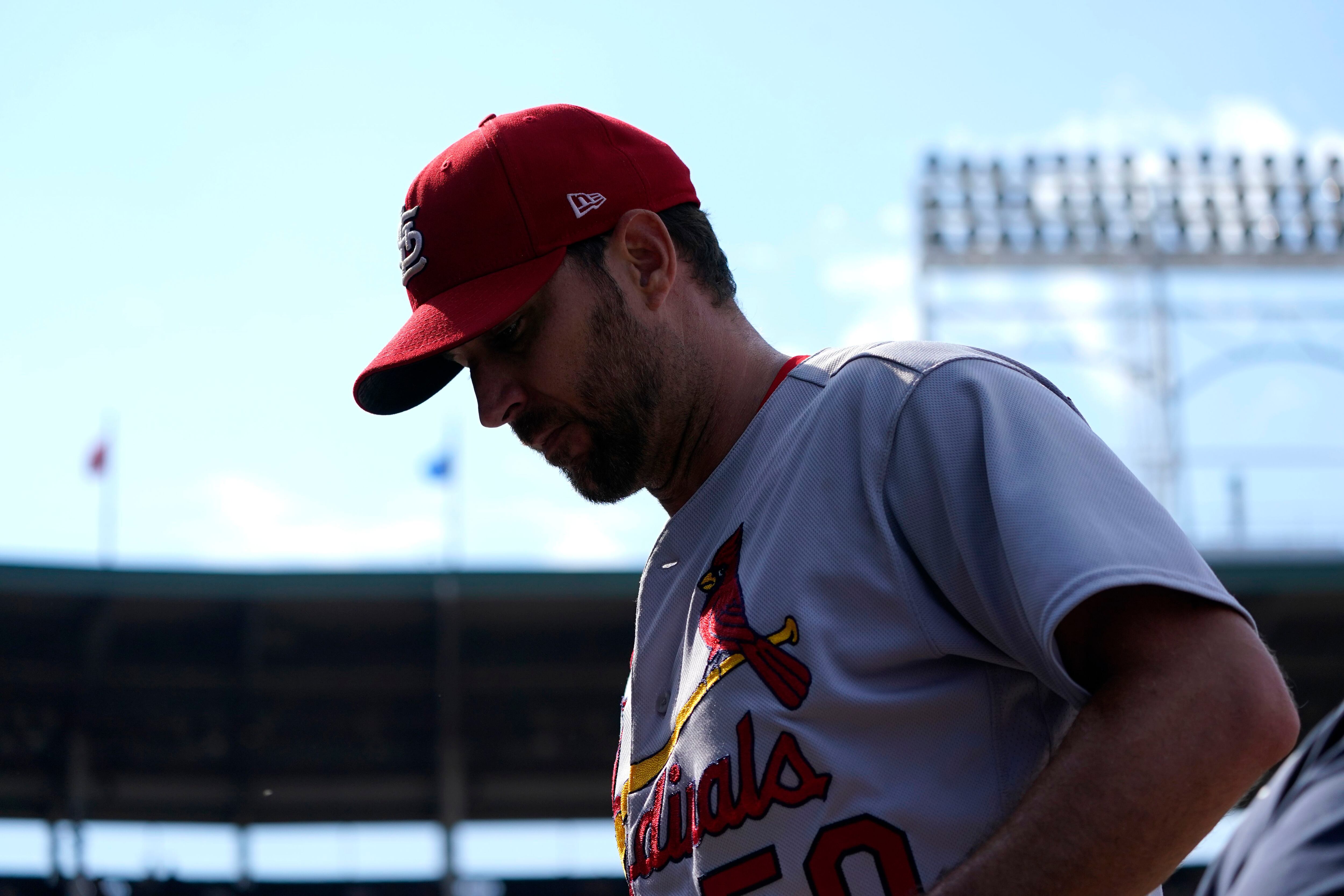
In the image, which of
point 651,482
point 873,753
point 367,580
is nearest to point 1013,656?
point 873,753

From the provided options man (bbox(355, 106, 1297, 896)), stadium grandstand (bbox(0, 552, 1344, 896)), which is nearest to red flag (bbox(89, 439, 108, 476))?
stadium grandstand (bbox(0, 552, 1344, 896))

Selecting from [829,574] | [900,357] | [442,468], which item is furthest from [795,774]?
[442,468]

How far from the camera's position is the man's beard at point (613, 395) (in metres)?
1.70

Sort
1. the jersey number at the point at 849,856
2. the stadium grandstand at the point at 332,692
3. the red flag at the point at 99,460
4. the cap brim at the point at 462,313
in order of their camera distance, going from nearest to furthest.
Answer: the jersey number at the point at 849,856, the cap brim at the point at 462,313, the stadium grandstand at the point at 332,692, the red flag at the point at 99,460

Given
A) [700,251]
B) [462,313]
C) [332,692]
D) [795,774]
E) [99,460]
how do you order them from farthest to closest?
[99,460]
[332,692]
[700,251]
[462,313]
[795,774]

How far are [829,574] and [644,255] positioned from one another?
1.95 feet

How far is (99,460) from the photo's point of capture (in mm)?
19906

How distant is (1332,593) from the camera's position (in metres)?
14.9

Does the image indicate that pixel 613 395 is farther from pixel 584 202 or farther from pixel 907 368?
pixel 907 368

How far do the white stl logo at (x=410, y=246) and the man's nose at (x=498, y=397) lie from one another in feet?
0.52

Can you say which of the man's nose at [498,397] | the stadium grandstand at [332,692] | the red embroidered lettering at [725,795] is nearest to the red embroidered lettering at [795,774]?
the red embroidered lettering at [725,795]

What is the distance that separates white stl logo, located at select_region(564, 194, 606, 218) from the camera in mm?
1692

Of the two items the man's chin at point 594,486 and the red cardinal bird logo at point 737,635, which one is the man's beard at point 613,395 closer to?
the man's chin at point 594,486

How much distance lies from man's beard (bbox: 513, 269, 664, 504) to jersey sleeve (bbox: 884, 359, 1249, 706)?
0.46 metres
